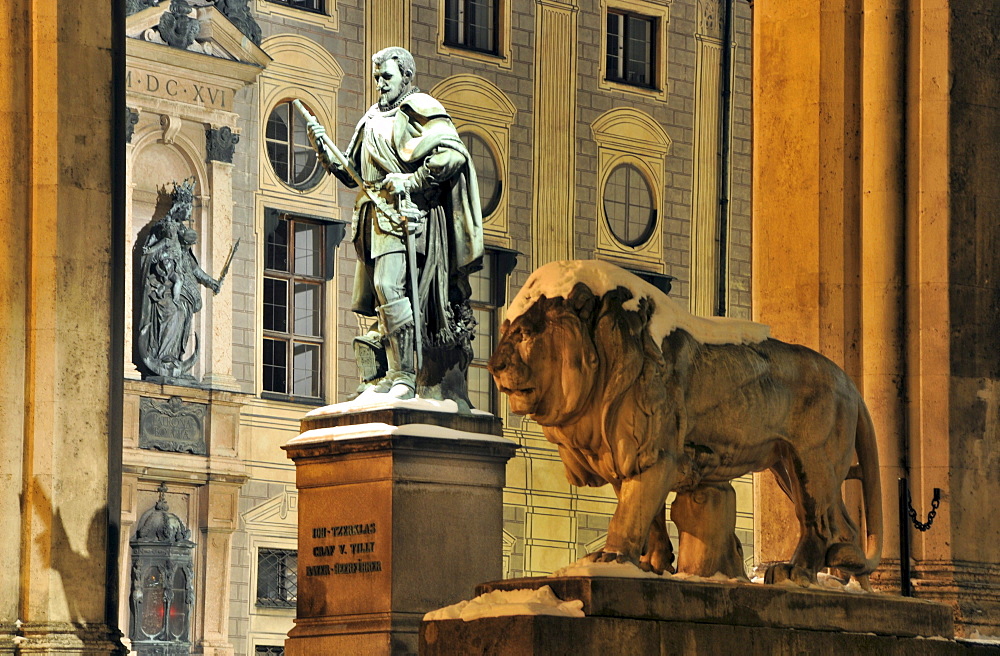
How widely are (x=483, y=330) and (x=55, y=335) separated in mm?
18795

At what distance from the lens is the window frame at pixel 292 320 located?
29.3 meters

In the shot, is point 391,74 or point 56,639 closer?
point 56,639

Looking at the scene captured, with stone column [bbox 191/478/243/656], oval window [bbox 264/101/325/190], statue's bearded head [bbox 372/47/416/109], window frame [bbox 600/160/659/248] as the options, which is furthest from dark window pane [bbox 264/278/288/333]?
A: statue's bearded head [bbox 372/47/416/109]

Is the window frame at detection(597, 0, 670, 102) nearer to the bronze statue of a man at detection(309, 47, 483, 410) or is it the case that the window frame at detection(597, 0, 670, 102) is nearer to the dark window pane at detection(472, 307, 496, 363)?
the dark window pane at detection(472, 307, 496, 363)

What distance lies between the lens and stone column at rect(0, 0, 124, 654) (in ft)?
43.5

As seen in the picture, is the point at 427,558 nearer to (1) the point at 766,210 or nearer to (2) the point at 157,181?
(1) the point at 766,210

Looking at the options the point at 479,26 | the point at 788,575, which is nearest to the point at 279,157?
the point at 479,26

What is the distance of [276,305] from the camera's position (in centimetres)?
2953

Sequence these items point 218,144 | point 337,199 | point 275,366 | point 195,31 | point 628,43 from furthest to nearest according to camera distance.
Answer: point 628,43 < point 337,199 < point 275,366 < point 218,144 < point 195,31

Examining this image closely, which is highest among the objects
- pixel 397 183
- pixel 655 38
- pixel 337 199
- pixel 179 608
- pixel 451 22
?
pixel 655 38

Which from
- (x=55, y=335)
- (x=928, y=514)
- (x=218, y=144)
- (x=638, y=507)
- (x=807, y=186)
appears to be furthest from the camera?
(x=218, y=144)

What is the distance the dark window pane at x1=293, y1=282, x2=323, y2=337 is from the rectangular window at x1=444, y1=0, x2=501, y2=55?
456 centimetres

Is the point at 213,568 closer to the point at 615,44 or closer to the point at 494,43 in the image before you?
the point at 494,43

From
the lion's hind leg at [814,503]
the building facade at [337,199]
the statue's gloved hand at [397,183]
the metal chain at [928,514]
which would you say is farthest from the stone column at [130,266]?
the lion's hind leg at [814,503]
